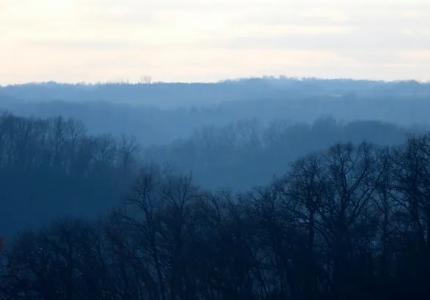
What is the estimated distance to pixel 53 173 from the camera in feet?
238

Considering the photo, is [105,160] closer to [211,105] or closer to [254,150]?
[254,150]

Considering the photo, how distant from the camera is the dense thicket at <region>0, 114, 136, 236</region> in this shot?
6450cm

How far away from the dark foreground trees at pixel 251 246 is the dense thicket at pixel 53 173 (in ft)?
96.1

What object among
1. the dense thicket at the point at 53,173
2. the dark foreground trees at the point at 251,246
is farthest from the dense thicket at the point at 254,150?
the dark foreground trees at the point at 251,246

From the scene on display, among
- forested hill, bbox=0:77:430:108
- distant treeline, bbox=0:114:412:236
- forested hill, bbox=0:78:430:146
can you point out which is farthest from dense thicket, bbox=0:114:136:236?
forested hill, bbox=0:77:430:108

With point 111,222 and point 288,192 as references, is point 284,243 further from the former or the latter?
point 111,222

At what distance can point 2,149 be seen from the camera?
3017 inches

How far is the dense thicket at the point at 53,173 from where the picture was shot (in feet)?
212

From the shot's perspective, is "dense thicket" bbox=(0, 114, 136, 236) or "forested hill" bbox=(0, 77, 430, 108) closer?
"dense thicket" bbox=(0, 114, 136, 236)

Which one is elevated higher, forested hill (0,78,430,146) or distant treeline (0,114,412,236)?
forested hill (0,78,430,146)

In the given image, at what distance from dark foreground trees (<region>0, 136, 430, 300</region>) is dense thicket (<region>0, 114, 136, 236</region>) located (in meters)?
29.3

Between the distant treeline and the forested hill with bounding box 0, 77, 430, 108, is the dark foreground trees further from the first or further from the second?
the forested hill with bounding box 0, 77, 430, 108

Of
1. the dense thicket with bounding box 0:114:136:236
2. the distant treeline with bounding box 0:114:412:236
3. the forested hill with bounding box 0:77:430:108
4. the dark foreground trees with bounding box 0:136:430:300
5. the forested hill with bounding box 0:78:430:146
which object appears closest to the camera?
the dark foreground trees with bounding box 0:136:430:300

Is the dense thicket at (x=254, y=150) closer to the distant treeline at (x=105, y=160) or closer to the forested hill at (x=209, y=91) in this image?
the distant treeline at (x=105, y=160)
